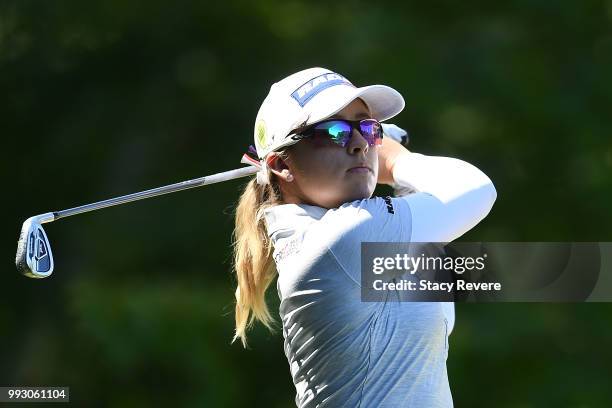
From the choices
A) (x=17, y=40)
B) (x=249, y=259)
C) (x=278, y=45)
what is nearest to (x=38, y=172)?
(x=17, y=40)

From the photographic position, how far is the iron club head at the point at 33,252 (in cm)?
310

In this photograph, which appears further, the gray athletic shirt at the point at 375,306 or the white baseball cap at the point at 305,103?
the white baseball cap at the point at 305,103

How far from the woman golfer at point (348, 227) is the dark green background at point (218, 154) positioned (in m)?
5.44

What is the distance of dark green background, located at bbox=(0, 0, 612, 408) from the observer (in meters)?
8.48

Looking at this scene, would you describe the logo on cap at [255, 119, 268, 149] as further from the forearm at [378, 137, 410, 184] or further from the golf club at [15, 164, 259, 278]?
the forearm at [378, 137, 410, 184]

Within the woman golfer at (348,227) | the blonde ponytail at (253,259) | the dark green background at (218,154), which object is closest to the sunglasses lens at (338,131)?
the woman golfer at (348,227)

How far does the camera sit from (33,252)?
10.3 ft

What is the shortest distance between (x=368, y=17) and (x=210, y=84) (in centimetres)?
133

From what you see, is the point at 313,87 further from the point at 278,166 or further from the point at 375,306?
the point at 375,306

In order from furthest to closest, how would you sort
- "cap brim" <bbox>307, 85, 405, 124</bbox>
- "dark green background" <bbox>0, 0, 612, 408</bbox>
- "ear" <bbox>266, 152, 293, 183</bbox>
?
"dark green background" <bbox>0, 0, 612, 408</bbox> → "ear" <bbox>266, 152, 293, 183</bbox> → "cap brim" <bbox>307, 85, 405, 124</bbox>

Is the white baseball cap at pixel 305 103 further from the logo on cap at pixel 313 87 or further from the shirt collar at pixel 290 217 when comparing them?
the shirt collar at pixel 290 217

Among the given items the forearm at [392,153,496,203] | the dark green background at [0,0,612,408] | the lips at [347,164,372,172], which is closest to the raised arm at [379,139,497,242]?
the forearm at [392,153,496,203]

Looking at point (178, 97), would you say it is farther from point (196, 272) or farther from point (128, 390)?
point (128, 390)

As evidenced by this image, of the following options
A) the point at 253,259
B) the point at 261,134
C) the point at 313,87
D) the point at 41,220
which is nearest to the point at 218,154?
the point at 41,220
